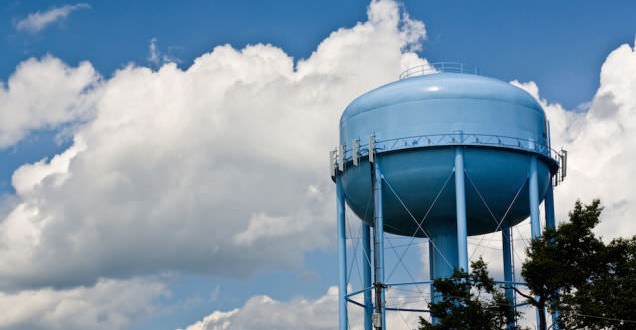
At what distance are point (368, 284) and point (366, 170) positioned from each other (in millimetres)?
4452

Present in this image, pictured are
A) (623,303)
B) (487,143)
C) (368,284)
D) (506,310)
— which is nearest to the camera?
(623,303)

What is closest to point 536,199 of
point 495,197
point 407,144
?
point 495,197

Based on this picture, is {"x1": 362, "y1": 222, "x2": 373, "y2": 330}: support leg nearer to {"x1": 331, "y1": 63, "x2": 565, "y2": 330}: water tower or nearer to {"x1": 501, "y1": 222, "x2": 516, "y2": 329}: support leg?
→ {"x1": 331, "y1": 63, "x2": 565, "y2": 330}: water tower

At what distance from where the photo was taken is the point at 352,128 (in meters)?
40.1

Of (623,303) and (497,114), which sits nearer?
(623,303)

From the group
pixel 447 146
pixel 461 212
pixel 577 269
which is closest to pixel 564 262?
pixel 577 269

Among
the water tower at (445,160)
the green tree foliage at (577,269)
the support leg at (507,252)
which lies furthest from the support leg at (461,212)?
the support leg at (507,252)

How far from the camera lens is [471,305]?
112ft

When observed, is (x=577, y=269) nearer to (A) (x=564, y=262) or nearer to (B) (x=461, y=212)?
(A) (x=564, y=262)

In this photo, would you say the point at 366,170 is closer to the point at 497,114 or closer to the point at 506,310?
the point at 497,114

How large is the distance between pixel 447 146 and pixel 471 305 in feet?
20.2

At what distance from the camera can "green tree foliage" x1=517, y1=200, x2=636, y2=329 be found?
32.6 m

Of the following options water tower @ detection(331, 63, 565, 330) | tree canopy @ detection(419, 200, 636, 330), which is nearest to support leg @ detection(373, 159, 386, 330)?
water tower @ detection(331, 63, 565, 330)

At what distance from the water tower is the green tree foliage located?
337 centimetres
